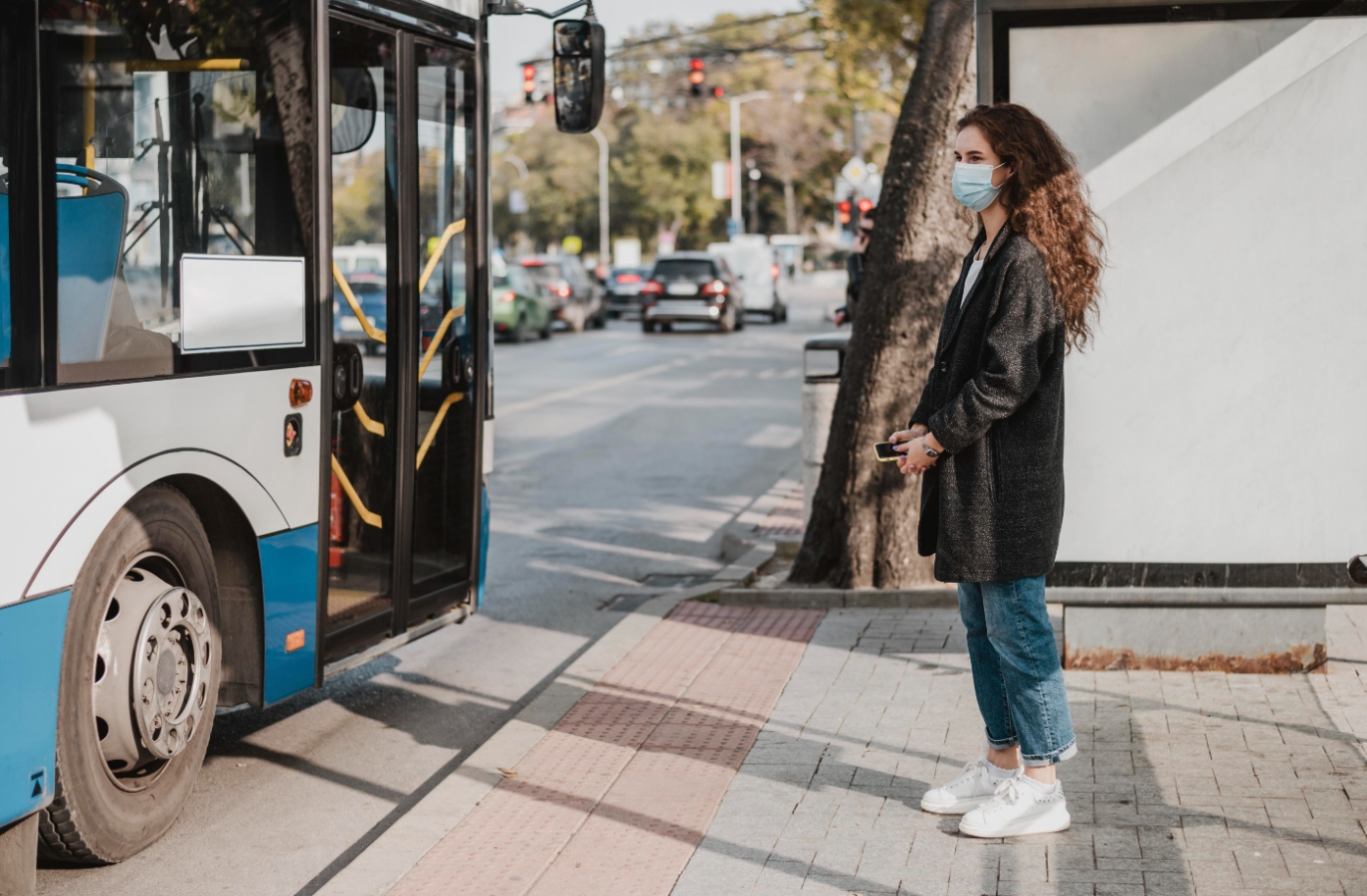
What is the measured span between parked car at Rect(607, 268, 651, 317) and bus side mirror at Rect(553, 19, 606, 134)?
40.2 meters

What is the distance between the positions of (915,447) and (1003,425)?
24cm

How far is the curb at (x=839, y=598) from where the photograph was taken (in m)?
8.19

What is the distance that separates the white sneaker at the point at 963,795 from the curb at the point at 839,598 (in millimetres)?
3250

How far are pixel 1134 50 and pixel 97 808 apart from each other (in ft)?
14.2

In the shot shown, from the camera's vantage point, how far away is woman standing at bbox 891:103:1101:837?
178 inches

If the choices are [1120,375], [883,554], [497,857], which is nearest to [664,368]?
[883,554]

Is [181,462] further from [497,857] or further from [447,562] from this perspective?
[447,562]

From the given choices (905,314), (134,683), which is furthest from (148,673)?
(905,314)

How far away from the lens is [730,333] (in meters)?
38.9

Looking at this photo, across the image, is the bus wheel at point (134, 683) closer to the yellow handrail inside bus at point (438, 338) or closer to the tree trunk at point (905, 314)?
the yellow handrail inside bus at point (438, 338)

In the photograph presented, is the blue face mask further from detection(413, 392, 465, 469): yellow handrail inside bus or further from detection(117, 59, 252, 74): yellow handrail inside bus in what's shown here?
detection(413, 392, 465, 469): yellow handrail inside bus

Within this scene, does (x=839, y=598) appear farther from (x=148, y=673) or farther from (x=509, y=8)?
(x=148, y=673)

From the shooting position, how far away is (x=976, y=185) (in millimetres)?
4613

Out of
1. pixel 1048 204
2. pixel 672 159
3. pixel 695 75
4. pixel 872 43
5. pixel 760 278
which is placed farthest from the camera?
pixel 672 159
